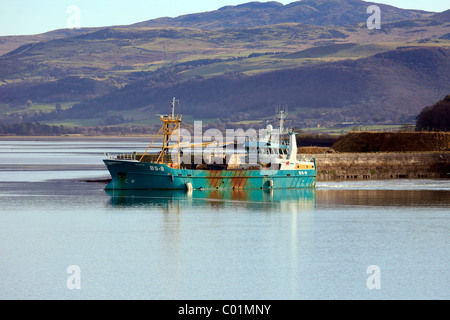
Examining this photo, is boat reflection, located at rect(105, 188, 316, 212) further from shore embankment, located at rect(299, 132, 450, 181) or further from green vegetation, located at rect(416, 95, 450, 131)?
green vegetation, located at rect(416, 95, 450, 131)

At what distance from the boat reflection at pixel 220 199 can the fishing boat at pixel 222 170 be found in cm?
64

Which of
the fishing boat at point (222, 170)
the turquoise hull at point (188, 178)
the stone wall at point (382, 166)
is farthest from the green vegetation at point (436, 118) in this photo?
the turquoise hull at point (188, 178)

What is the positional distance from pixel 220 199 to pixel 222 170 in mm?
4826

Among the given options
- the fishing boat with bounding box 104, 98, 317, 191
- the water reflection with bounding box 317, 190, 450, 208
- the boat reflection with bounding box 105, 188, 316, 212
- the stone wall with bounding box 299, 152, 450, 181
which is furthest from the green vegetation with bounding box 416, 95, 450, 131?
the boat reflection with bounding box 105, 188, 316, 212

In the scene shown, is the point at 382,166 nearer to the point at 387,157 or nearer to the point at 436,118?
the point at 387,157

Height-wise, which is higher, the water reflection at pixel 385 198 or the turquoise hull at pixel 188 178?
the turquoise hull at pixel 188 178

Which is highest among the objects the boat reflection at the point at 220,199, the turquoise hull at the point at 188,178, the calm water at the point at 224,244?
the turquoise hull at the point at 188,178

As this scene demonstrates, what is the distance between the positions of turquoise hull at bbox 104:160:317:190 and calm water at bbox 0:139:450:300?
0.85 m

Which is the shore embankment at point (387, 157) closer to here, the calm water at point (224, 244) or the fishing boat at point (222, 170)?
the fishing boat at point (222, 170)

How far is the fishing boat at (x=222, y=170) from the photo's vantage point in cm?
5928

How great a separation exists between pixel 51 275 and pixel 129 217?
16754 mm

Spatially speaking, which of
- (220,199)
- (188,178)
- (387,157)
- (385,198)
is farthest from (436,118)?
(220,199)

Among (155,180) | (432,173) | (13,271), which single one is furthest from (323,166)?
(13,271)

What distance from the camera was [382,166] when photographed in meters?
81.6
